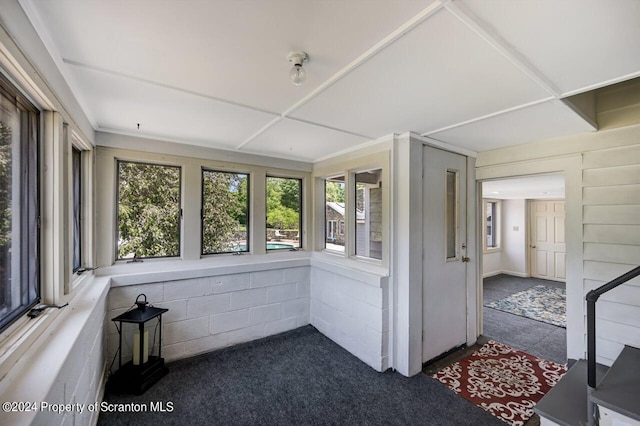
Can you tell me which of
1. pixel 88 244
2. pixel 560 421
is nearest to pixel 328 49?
pixel 560 421

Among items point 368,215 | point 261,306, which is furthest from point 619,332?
point 261,306

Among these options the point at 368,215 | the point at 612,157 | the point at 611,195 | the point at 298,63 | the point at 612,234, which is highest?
the point at 298,63

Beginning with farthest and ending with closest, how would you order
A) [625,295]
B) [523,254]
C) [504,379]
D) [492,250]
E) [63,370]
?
Answer: [492,250] < [523,254] < [504,379] < [625,295] < [63,370]

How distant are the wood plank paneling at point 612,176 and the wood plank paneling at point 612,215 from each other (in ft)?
0.66

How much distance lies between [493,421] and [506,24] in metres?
2.51

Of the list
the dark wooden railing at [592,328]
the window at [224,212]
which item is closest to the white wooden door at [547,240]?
the dark wooden railing at [592,328]

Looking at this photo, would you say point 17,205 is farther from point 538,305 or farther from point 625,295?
point 538,305

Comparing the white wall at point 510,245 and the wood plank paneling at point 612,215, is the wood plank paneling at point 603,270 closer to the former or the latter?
the wood plank paneling at point 612,215

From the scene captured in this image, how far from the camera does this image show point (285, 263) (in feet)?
11.2

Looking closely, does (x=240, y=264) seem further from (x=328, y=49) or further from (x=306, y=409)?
(x=328, y=49)

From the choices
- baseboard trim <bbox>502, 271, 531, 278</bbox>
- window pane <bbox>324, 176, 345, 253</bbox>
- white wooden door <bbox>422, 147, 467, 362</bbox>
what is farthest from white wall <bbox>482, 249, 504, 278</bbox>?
window pane <bbox>324, 176, 345, 253</bbox>

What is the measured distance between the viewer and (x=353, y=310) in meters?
2.93

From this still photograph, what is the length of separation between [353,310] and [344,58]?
2.45 meters

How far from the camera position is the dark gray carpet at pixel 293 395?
1.98 meters
